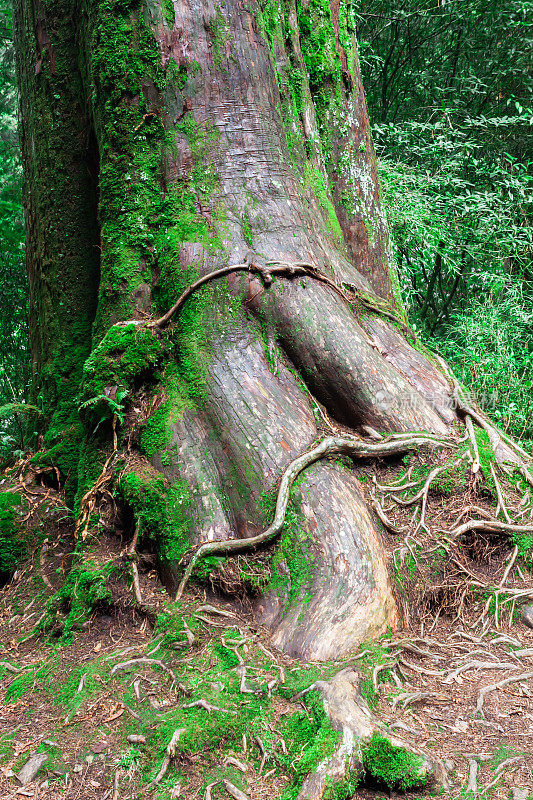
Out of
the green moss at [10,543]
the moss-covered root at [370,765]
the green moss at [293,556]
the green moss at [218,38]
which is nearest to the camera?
the moss-covered root at [370,765]

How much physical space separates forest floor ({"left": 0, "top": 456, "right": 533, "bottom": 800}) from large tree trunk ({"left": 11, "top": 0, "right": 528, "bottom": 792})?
0.68ft

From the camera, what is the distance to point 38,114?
4098 millimetres

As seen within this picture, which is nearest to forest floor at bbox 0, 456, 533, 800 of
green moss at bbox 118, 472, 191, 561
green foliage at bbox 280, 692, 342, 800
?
green foliage at bbox 280, 692, 342, 800

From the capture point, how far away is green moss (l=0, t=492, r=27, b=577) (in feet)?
11.7

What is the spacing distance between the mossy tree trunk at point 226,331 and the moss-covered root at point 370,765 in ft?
1.72

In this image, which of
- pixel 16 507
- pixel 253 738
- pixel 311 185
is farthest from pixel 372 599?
pixel 311 185

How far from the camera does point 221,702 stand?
7.30ft

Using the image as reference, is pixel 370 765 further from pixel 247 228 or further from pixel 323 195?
pixel 323 195

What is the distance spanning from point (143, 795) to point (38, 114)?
4.01m

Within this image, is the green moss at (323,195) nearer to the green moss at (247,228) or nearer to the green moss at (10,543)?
the green moss at (247,228)

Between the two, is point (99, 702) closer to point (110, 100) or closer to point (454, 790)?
point (454, 790)

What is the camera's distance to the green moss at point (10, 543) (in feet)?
11.7

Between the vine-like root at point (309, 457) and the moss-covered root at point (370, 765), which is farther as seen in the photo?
the vine-like root at point (309, 457)

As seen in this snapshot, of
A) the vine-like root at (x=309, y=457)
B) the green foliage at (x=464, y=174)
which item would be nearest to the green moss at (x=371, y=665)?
the vine-like root at (x=309, y=457)
